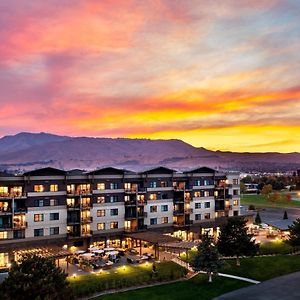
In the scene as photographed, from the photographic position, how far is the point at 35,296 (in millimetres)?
36094

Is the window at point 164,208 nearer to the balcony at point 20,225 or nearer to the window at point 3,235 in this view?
the balcony at point 20,225

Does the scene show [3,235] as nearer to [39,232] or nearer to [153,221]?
[39,232]

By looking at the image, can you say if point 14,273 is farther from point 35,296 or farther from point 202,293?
point 202,293

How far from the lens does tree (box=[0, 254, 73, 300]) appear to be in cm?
3603

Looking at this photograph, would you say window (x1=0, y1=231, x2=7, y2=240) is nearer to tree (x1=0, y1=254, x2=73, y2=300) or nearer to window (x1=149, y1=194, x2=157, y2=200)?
tree (x1=0, y1=254, x2=73, y2=300)

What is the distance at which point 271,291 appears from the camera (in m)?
46.3

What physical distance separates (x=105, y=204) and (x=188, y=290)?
87.7 ft

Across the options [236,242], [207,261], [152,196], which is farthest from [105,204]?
[207,261]

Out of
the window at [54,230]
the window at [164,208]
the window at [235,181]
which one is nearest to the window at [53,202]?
the window at [54,230]

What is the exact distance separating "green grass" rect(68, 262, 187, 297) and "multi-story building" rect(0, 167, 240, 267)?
13589mm

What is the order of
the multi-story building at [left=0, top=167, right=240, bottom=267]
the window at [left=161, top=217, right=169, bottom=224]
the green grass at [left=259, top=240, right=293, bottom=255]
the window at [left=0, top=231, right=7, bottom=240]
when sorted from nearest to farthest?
the window at [left=0, top=231, right=7, bottom=240] < the multi-story building at [left=0, top=167, right=240, bottom=267] < the green grass at [left=259, top=240, right=293, bottom=255] < the window at [left=161, top=217, right=169, bottom=224]

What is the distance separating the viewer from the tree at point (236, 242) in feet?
190

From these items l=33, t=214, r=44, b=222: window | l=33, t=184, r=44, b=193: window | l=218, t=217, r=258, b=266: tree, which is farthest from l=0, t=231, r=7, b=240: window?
l=218, t=217, r=258, b=266: tree

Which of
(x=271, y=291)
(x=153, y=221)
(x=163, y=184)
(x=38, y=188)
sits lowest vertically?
(x=271, y=291)
